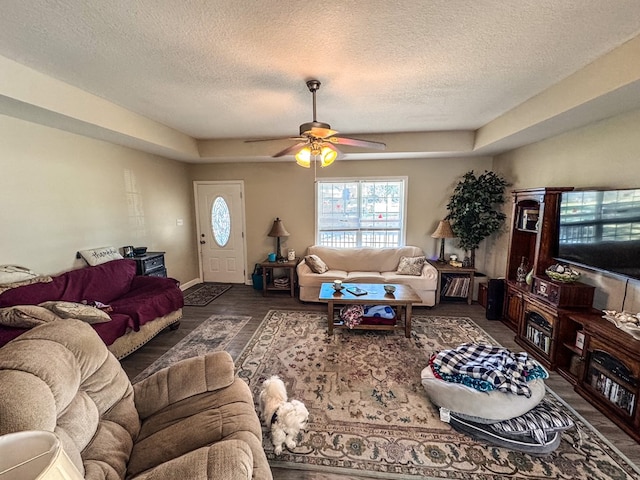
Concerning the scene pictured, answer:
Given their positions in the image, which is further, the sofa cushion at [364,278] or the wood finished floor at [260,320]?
the sofa cushion at [364,278]

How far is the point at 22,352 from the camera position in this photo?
1135 millimetres

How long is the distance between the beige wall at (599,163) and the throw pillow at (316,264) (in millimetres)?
3136

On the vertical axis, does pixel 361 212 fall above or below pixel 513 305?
above

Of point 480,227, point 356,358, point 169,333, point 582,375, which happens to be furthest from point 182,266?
point 582,375

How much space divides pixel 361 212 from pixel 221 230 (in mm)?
2773

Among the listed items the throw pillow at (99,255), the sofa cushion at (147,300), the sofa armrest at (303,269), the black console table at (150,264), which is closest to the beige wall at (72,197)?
the throw pillow at (99,255)

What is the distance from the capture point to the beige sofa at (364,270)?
4.21 metres

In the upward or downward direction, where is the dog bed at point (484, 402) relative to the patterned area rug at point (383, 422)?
upward

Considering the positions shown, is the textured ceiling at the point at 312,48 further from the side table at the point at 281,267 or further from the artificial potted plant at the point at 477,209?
the side table at the point at 281,267

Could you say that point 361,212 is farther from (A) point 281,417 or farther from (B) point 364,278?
(A) point 281,417

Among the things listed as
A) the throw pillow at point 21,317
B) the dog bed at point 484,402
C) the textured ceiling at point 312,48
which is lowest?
the dog bed at point 484,402

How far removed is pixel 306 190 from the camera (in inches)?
205

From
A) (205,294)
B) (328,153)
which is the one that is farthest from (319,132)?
(205,294)

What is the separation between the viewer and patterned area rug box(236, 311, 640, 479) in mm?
1712
